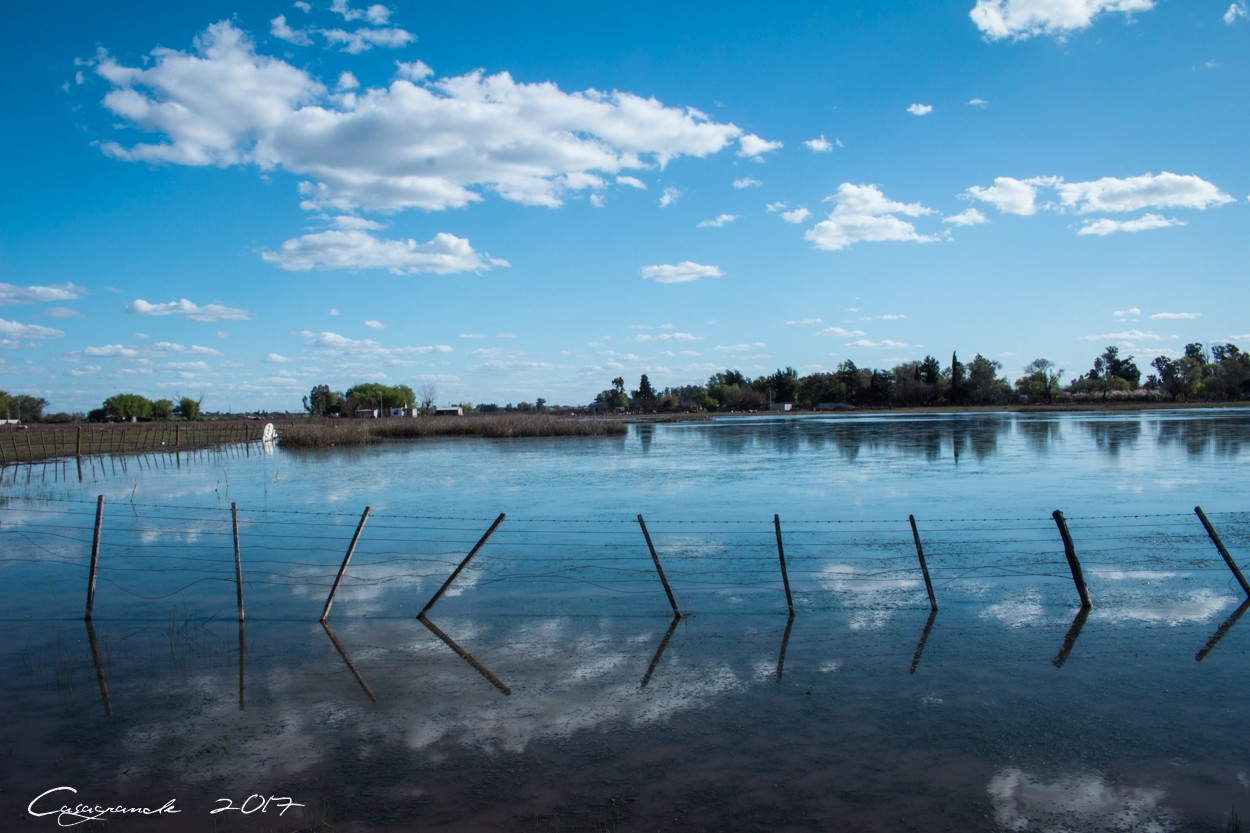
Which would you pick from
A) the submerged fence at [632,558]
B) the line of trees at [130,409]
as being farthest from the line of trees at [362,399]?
the submerged fence at [632,558]

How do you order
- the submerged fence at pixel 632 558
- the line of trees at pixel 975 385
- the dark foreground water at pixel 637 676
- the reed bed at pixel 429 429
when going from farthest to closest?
the line of trees at pixel 975 385 → the reed bed at pixel 429 429 → the submerged fence at pixel 632 558 → the dark foreground water at pixel 637 676

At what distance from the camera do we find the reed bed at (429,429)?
63.5 metres

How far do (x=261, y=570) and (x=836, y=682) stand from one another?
12.2 meters

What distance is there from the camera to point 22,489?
104 ft

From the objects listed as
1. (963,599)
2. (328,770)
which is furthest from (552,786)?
(963,599)

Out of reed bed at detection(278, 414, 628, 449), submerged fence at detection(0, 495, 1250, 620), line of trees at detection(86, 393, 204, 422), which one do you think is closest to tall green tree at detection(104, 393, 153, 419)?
line of trees at detection(86, 393, 204, 422)

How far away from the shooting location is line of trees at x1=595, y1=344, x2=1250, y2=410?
450 ft

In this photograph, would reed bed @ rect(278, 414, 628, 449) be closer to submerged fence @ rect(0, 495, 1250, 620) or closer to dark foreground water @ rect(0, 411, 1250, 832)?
submerged fence @ rect(0, 495, 1250, 620)

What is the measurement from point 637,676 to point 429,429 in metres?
67.7

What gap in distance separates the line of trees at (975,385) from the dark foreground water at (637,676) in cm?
13572

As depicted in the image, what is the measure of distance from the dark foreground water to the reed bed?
138 feet

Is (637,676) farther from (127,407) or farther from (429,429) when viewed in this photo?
(127,407)

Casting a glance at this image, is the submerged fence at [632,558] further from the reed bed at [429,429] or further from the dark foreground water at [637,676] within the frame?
the reed bed at [429,429]

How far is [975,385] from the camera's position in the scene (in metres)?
151
